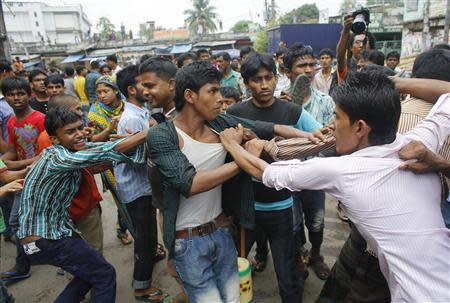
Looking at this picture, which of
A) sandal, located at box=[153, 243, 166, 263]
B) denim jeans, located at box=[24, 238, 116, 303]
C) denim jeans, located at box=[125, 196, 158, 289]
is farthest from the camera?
sandal, located at box=[153, 243, 166, 263]

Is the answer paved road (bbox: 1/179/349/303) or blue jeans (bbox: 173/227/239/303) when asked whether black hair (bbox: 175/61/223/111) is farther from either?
paved road (bbox: 1/179/349/303)

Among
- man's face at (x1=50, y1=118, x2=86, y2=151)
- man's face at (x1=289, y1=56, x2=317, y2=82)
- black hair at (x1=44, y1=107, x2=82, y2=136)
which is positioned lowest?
man's face at (x1=50, y1=118, x2=86, y2=151)

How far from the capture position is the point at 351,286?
6.20 ft

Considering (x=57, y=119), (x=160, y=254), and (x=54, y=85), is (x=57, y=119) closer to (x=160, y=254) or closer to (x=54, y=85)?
(x=160, y=254)

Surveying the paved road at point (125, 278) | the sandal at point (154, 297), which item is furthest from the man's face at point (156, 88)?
the paved road at point (125, 278)

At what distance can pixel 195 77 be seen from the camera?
1699mm

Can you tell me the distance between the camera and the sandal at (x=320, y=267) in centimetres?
302

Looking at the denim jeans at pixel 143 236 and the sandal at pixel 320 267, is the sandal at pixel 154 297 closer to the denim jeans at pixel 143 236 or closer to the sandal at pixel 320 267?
the denim jeans at pixel 143 236

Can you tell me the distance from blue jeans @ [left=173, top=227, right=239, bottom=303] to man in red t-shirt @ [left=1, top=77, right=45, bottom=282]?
85.5 inches

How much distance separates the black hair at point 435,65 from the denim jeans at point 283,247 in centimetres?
118

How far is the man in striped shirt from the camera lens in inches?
77.2

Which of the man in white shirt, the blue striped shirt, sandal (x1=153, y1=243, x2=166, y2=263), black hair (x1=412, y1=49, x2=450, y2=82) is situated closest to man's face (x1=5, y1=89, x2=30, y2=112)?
the blue striped shirt

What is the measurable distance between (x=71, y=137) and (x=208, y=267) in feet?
4.01

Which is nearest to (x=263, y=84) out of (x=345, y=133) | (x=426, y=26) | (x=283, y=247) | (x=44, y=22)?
(x=345, y=133)
